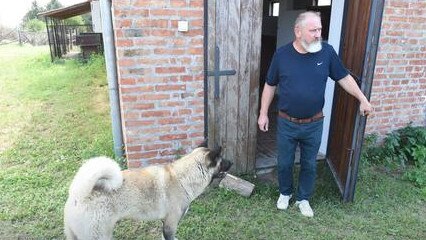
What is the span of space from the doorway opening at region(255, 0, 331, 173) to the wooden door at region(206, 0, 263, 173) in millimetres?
555

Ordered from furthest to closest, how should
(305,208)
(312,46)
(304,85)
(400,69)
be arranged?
(400,69) < (305,208) < (304,85) < (312,46)

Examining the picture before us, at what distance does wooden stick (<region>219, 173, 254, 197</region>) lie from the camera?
4.21 m

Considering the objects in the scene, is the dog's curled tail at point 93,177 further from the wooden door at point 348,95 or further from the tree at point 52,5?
the tree at point 52,5

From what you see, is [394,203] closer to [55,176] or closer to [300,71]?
[300,71]

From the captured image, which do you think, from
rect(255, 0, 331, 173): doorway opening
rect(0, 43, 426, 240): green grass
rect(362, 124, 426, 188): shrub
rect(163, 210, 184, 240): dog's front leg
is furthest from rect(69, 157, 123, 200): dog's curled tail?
rect(362, 124, 426, 188): shrub

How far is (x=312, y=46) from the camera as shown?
3.34 m

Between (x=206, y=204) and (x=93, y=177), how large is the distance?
170cm

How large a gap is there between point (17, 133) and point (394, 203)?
5.84 m

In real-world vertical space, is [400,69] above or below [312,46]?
below

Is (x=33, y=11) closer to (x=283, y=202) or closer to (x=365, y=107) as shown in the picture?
(x=283, y=202)

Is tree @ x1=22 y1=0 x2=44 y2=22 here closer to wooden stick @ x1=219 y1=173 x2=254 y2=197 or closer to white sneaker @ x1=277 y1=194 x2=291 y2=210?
wooden stick @ x1=219 y1=173 x2=254 y2=197

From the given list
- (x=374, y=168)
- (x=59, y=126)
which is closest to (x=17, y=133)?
(x=59, y=126)

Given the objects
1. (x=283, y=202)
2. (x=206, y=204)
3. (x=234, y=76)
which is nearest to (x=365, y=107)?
(x=283, y=202)

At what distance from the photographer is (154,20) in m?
3.76
